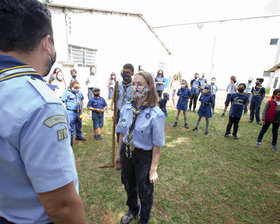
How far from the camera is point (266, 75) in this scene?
21.4 m

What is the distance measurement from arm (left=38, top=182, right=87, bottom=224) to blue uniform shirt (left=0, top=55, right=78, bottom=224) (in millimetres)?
42

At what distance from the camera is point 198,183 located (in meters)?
3.56

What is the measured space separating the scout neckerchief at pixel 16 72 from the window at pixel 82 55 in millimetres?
10082

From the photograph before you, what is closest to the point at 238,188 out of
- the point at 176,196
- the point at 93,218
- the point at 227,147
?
the point at 176,196

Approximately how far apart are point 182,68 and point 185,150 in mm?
23277

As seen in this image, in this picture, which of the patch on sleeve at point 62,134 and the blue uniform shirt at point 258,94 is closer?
the patch on sleeve at point 62,134

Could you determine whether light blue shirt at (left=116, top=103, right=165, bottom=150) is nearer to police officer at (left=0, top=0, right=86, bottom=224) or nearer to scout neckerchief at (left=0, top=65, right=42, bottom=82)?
police officer at (left=0, top=0, right=86, bottom=224)

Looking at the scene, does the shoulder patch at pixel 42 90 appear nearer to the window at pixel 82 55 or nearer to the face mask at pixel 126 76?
the face mask at pixel 126 76

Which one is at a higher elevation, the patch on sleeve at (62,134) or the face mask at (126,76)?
the face mask at (126,76)

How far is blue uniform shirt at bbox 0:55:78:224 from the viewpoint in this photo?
2.10ft

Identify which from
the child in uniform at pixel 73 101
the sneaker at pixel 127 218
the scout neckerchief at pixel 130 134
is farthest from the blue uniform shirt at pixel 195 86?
the sneaker at pixel 127 218

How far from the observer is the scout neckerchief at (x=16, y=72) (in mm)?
680

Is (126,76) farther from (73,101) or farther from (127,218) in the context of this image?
(127,218)

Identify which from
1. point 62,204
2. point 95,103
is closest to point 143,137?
point 62,204
